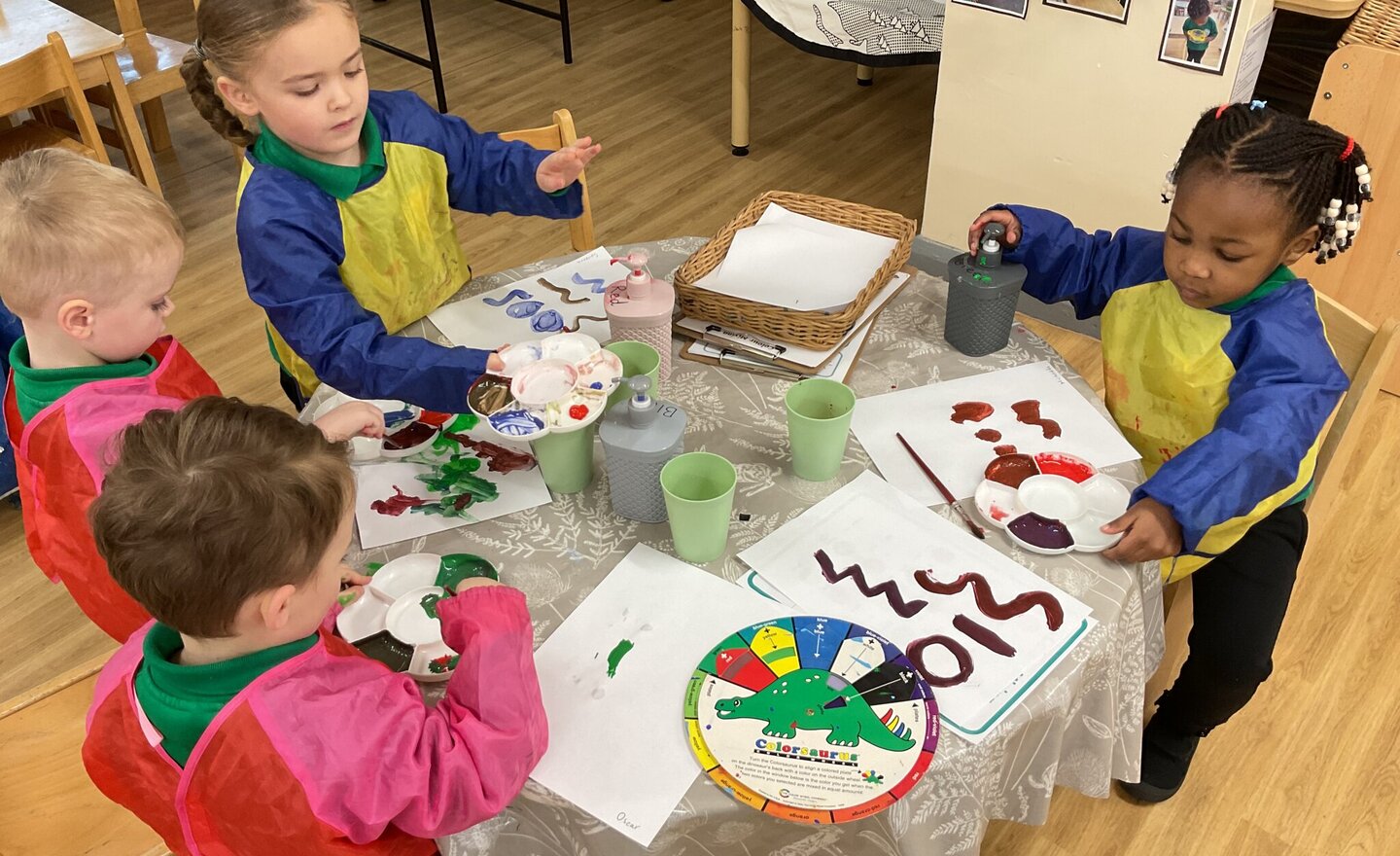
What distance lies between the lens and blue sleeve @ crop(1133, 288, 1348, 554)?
112 cm

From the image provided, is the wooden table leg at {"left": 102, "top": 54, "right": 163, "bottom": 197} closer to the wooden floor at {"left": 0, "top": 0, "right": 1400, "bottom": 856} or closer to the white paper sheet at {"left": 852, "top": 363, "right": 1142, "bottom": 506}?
the wooden floor at {"left": 0, "top": 0, "right": 1400, "bottom": 856}

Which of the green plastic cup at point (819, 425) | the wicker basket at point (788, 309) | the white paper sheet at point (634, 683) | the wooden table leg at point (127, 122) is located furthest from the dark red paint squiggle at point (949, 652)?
the wooden table leg at point (127, 122)

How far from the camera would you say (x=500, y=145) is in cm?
161

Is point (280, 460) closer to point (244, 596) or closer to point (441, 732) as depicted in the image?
point (244, 596)

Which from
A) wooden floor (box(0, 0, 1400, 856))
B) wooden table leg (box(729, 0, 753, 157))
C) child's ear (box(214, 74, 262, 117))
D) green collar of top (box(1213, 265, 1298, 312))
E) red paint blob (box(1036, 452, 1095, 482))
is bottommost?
wooden floor (box(0, 0, 1400, 856))

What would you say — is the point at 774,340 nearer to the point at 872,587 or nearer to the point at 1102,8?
the point at 872,587

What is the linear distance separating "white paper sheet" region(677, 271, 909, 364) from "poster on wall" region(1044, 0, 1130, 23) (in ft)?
3.59

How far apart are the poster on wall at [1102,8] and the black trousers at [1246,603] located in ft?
3.92

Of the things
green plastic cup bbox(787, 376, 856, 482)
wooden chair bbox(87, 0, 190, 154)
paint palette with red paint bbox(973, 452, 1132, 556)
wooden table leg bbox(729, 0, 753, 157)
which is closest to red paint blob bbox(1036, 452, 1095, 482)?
paint palette with red paint bbox(973, 452, 1132, 556)

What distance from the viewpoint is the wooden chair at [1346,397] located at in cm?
131

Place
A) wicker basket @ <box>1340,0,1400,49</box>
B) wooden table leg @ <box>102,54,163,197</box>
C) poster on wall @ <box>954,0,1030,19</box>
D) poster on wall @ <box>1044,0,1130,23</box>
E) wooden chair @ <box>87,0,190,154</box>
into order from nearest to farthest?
1. wicker basket @ <box>1340,0,1400,49</box>
2. poster on wall @ <box>1044,0,1130,23</box>
3. poster on wall @ <box>954,0,1030,19</box>
4. wooden table leg @ <box>102,54,163,197</box>
5. wooden chair @ <box>87,0,190,154</box>

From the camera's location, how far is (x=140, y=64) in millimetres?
3041

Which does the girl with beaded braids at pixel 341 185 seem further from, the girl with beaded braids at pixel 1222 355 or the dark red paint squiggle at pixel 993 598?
the girl with beaded braids at pixel 1222 355

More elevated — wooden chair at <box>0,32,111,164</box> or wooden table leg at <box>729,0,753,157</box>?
wooden chair at <box>0,32,111,164</box>
